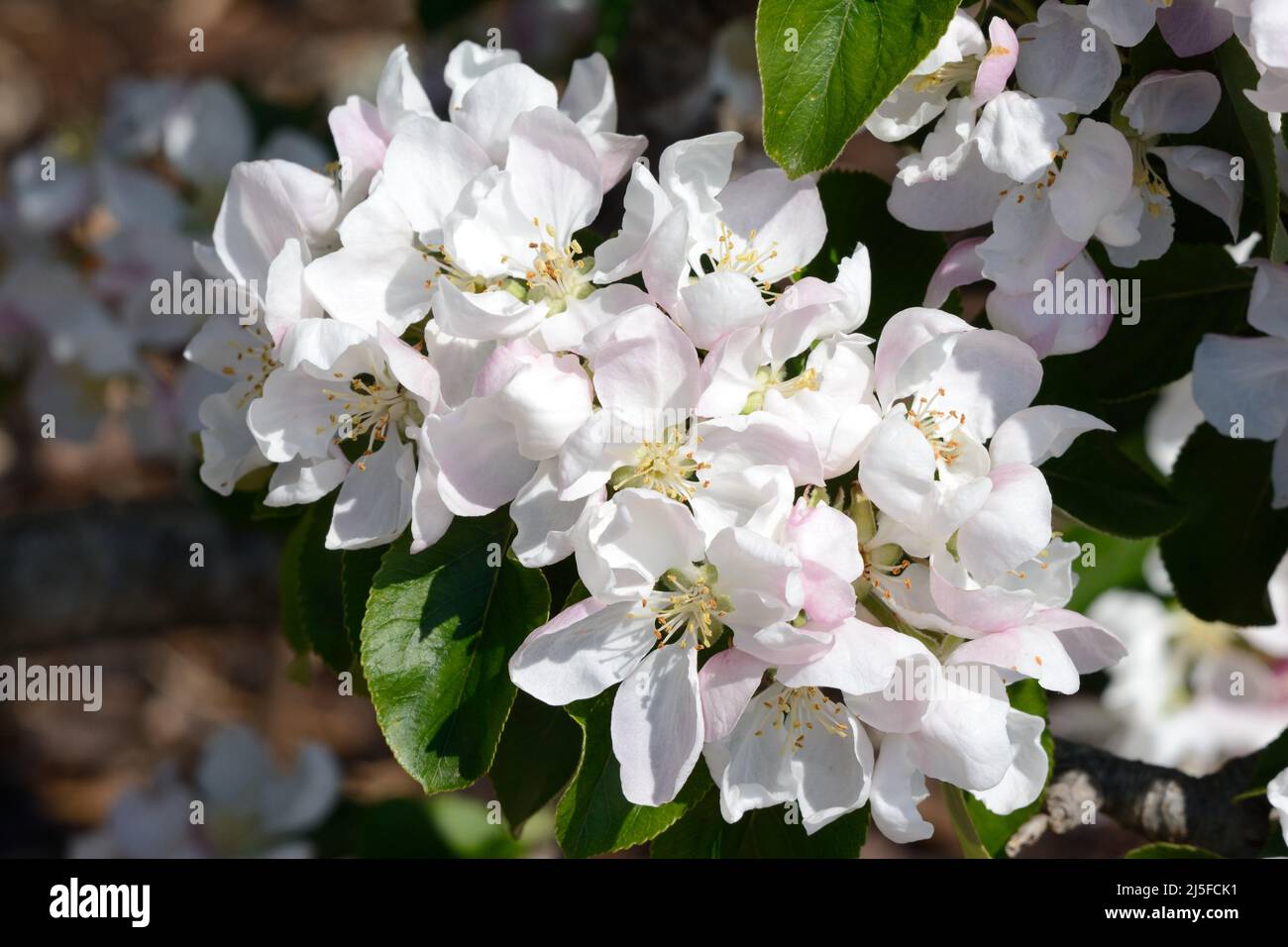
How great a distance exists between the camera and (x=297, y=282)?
856 mm

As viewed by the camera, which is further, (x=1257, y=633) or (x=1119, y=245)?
(x=1257, y=633)

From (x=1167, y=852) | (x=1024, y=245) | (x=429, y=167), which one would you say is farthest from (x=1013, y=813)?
(x=429, y=167)

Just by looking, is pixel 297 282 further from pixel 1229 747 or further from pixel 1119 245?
pixel 1229 747

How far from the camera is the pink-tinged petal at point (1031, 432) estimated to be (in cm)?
83

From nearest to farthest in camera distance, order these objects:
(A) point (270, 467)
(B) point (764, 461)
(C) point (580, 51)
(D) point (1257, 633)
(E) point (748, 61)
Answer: (B) point (764, 461)
(A) point (270, 467)
(E) point (748, 61)
(D) point (1257, 633)
(C) point (580, 51)

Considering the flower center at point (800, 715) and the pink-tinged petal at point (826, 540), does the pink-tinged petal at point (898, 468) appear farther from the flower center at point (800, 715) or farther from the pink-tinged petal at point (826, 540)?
the flower center at point (800, 715)

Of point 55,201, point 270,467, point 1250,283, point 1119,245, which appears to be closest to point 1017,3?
point 1119,245

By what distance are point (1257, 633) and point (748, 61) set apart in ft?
3.32

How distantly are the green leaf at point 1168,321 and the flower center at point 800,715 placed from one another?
40 cm

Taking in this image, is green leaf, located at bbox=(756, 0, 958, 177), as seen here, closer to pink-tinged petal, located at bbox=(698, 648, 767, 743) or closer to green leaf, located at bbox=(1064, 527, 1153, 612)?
pink-tinged petal, located at bbox=(698, 648, 767, 743)

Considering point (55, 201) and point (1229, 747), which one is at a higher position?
point (55, 201)

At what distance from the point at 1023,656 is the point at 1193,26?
0.44 m

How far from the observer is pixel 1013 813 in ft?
3.37

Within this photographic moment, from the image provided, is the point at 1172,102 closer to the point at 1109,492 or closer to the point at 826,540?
the point at 1109,492
